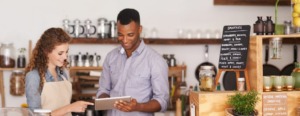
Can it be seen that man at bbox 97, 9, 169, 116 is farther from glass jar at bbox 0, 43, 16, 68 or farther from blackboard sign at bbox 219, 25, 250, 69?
glass jar at bbox 0, 43, 16, 68

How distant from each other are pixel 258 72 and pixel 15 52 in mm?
3615

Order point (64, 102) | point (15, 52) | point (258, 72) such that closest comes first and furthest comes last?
point (258, 72) → point (64, 102) → point (15, 52)

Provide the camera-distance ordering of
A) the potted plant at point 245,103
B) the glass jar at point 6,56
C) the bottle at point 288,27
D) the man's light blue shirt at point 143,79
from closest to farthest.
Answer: the potted plant at point 245,103, the man's light blue shirt at point 143,79, the glass jar at point 6,56, the bottle at point 288,27

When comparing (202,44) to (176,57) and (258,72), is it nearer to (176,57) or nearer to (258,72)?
(176,57)

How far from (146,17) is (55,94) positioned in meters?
2.96

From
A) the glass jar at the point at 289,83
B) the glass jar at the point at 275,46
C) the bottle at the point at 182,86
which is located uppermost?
the glass jar at the point at 275,46

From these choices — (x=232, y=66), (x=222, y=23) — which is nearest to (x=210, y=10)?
(x=222, y=23)

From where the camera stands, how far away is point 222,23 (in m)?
6.13

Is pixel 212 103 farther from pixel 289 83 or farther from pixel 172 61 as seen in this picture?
pixel 172 61

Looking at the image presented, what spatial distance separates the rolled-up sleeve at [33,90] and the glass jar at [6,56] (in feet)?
9.01


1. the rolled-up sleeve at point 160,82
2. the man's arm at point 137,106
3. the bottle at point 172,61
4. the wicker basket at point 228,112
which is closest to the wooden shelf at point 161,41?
the bottle at point 172,61

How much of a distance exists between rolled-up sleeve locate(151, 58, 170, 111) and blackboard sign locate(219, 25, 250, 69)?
0.40 metres

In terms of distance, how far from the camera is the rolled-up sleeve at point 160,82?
3.23 m

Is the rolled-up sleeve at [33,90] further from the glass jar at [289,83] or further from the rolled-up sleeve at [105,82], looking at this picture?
the glass jar at [289,83]
